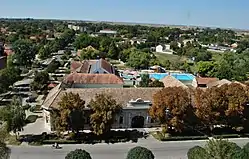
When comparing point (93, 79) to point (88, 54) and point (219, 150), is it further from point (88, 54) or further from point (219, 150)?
point (88, 54)

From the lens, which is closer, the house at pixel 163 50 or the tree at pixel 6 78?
the tree at pixel 6 78

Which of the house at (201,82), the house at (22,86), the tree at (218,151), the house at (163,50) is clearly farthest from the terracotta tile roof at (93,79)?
the house at (163,50)

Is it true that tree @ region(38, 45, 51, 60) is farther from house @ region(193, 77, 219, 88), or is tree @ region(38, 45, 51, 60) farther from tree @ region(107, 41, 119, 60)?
house @ region(193, 77, 219, 88)

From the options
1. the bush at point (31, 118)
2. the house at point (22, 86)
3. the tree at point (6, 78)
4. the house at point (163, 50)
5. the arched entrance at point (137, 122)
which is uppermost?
the tree at point (6, 78)

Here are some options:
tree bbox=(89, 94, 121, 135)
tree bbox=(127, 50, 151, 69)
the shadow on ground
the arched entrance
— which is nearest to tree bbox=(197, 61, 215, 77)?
tree bbox=(127, 50, 151, 69)

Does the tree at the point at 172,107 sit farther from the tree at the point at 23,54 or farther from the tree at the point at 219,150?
the tree at the point at 23,54

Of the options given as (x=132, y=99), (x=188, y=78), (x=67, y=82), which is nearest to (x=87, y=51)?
(x=188, y=78)

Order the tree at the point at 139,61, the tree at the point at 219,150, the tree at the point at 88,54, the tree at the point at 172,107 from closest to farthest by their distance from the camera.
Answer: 1. the tree at the point at 219,150
2. the tree at the point at 172,107
3. the tree at the point at 139,61
4. the tree at the point at 88,54

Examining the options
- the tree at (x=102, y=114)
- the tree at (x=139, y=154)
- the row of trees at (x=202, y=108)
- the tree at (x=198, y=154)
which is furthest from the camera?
the row of trees at (x=202, y=108)
